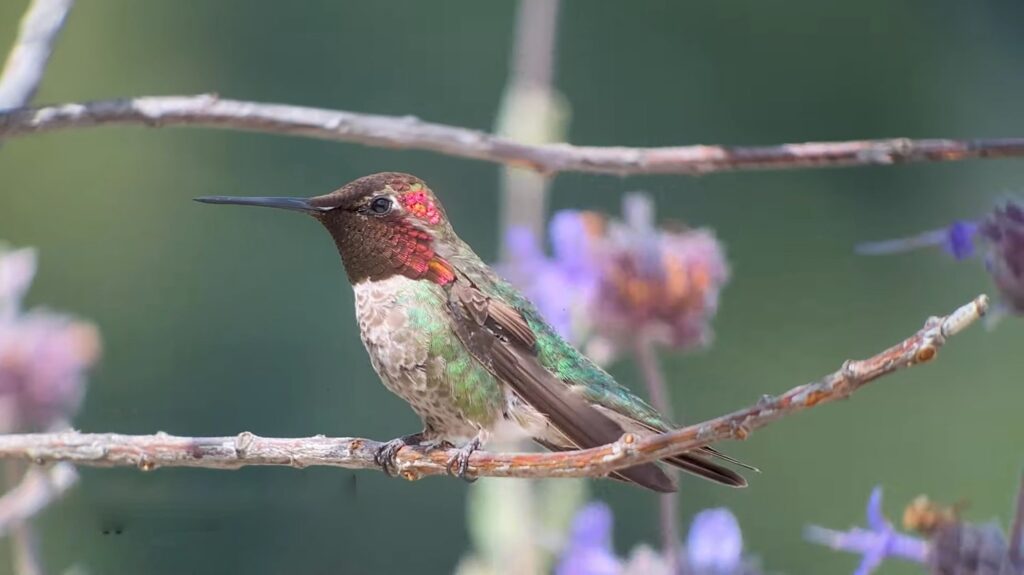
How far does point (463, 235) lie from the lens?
2.91ft

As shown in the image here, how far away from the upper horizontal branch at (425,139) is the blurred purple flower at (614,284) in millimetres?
54

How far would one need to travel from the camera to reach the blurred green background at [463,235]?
67 cm

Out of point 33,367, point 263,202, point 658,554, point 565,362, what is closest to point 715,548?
point 658,554

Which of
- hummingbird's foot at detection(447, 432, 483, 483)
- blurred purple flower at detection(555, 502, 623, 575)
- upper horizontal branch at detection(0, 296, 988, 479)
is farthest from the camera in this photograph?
blurred purple flower at detection(555, 502, 623, 575)

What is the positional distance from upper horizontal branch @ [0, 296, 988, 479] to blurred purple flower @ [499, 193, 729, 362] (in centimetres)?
13

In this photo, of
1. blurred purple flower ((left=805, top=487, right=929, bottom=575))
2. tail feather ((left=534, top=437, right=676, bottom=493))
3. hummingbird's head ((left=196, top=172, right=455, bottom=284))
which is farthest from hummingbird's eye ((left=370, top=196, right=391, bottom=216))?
blurred purple flower ((left=805, top=487, right=929, bottom=575))

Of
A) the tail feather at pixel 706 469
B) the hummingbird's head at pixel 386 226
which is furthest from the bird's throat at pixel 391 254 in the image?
the tail feather at pixel 706 469

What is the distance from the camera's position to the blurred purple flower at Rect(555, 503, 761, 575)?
517mm

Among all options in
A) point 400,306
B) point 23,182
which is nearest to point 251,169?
point 23,182

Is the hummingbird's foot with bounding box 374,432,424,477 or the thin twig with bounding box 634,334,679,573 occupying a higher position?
the thin twig with bounding box 634,334,679,573

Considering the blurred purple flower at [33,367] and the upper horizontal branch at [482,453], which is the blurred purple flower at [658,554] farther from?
the blurred purple flower at [33,367]

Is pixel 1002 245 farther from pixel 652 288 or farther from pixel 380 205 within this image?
pixel 380 205

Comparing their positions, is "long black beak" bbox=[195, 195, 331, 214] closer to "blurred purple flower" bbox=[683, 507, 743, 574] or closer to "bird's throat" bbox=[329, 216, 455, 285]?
"bird's throat" bbox=[329, 216, 455, 285]

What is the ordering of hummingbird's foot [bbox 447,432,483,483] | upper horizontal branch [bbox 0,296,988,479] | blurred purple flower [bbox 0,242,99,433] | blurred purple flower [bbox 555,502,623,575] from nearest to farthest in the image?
1. upper horizontal branch [bbox 0,296,988,479]
2. hummingbird's foot [bbox 447,432,483,483]
3. blurred purple flower [bbox 555,502,623,575]
4. blurred purple flower [bbox 0,242,99,433]
